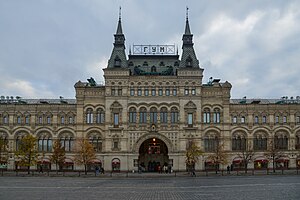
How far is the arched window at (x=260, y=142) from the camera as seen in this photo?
84000mm

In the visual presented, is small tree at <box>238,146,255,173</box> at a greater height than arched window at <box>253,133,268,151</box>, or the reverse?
arched window at <box>253,133,268,151</box>

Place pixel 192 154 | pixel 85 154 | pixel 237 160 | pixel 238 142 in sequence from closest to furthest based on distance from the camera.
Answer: pixel 85 154 < pixel 192 154 < pixel 237 160 < pixel 238 142

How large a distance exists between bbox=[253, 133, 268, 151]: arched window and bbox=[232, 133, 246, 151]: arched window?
8.06 ft

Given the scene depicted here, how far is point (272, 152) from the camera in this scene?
77.6 meters

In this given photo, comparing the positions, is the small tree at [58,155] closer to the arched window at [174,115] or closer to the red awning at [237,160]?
the arched window at [174,115]

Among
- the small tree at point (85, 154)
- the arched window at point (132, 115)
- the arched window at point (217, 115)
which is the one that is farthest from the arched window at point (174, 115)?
the small tree at point (85, 154)

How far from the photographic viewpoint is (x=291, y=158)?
83.9 m

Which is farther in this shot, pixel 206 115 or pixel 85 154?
pixel 206 115

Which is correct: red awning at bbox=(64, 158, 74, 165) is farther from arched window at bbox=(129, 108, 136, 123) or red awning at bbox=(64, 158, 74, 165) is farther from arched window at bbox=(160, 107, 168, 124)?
arched window at bbox=(160, 107, 168, 124)

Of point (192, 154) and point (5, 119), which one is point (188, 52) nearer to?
point (192, 154)

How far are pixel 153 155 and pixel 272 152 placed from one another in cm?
2650

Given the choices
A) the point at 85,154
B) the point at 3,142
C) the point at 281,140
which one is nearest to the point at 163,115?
the point at 85,154

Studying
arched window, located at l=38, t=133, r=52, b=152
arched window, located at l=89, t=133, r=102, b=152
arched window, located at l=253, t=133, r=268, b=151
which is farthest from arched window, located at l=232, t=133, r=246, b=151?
arched window, located at l=38, t=133, r=52, b=152

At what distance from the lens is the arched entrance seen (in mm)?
87438
